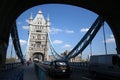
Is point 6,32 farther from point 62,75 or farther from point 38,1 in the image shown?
point 62,75

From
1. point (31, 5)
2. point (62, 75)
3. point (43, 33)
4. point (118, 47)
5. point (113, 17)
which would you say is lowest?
point (62, 75)

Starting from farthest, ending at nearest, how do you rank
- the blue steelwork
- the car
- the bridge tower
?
the bridge tower, the blue steelwork, the car

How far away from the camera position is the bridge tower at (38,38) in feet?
399

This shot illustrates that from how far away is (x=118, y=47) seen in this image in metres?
31.2

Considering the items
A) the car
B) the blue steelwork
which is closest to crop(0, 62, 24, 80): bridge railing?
the car

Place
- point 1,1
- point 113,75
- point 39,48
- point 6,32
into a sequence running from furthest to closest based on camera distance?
1. point 39,48
2. point 6,32
3. point 1,1
4. point 113,75

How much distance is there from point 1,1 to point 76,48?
46182 mm

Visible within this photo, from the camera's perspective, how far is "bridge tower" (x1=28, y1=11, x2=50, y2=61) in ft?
399

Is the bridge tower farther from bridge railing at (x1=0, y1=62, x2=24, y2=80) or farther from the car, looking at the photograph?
the car

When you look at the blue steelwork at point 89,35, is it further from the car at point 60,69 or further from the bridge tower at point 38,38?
the bridge tower at point 38,38

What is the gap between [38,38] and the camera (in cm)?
13075

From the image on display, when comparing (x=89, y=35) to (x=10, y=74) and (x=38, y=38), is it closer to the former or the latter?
(x=10, y=74)

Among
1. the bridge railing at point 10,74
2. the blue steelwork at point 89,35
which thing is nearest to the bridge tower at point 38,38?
the blue steelwork at point 89,35

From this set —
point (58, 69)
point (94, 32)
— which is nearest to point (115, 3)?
point (58, 69)
